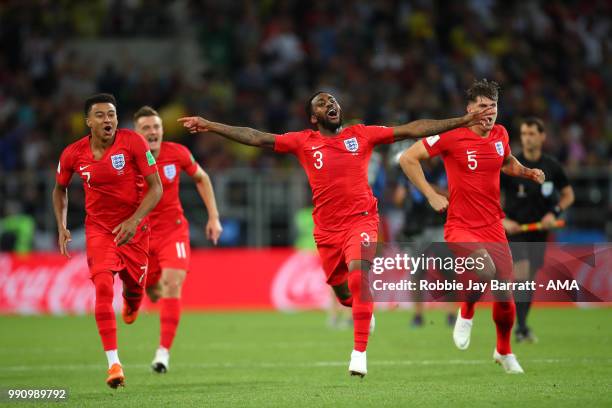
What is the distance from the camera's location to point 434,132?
9.73 metres

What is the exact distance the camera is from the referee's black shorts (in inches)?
521

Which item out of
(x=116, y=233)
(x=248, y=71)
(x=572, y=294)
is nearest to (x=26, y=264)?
(x=248, y=71)

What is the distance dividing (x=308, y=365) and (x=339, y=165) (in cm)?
277

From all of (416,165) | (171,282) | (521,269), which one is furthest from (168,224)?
(521,269)

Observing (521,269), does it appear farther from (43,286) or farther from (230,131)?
(43,286)

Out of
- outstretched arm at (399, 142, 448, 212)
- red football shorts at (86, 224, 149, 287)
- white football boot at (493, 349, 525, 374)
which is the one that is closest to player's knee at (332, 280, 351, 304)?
outstretched arm at (399, 142, 448, 212)

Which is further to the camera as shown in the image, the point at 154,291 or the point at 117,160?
the point at 154,291

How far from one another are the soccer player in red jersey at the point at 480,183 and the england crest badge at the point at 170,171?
9.45 ft

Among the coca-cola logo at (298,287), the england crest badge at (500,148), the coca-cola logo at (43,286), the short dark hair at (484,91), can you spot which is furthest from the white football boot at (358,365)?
the coca-cola logo at (43,286)

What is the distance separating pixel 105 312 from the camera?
994cm

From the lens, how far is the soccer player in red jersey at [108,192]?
1001 centimetres

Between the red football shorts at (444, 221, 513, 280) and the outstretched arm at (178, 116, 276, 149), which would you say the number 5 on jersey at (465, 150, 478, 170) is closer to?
the red football shorts at (444, 221, 513, 280)

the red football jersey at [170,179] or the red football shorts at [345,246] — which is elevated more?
the red football jersey at [170,179]

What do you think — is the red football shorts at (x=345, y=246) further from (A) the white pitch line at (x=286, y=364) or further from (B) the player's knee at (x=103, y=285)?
(B) the player's knee at (x=103, y=285)
